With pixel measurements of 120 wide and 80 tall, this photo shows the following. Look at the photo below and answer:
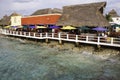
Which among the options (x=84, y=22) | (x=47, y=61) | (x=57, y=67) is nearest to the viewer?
(x=57, y=67)

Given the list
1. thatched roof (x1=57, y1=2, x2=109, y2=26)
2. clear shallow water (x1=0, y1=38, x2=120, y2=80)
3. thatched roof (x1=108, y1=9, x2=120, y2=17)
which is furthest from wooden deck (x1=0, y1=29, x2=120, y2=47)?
thatched roof (x1=108, y1=9, x2=120, y2=17)

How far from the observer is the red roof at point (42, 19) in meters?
37.7

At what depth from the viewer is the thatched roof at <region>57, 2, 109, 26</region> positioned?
29.4 meters

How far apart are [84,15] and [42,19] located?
1140cm

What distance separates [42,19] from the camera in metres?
40.5

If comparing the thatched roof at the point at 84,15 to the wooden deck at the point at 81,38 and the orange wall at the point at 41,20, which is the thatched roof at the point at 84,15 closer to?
the orange wall at the point at 41,20

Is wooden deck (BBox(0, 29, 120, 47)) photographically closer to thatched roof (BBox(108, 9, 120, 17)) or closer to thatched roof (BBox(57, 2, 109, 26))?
thatched roof (BBox(57, 2, 109, 26))

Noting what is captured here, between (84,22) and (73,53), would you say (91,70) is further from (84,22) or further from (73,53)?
(84,22)

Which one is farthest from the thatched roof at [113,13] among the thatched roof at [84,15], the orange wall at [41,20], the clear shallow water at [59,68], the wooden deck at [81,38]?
the clear shallow water at [59,68]

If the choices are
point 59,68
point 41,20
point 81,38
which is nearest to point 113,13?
point 41,20

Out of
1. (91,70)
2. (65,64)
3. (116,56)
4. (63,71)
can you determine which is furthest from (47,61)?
(116,56)

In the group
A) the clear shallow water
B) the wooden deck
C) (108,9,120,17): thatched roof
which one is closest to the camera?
the clear shallow water

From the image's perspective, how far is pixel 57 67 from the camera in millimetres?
19109

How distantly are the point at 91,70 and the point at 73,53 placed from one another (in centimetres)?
748
